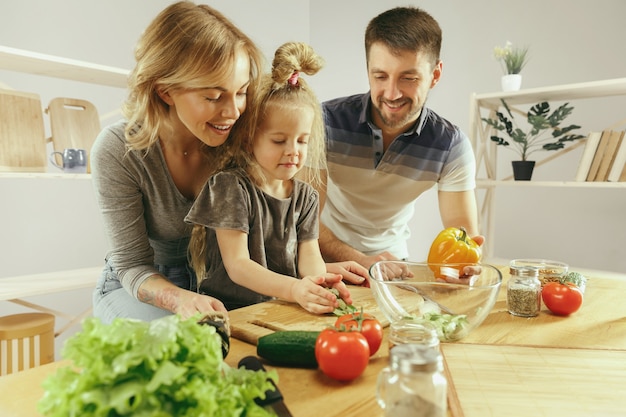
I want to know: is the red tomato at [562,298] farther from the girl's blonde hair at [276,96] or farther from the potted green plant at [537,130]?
the potted green plant at [537,130]

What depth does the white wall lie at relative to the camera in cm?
313

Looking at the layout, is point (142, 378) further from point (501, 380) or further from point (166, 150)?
Answer: point (166, 150)

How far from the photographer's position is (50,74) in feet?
8.94

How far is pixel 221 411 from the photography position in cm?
58

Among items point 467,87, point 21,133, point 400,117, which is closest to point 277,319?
point 400,117

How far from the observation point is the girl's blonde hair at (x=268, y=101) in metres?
1.55

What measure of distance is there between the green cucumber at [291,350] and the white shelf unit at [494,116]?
102 inches

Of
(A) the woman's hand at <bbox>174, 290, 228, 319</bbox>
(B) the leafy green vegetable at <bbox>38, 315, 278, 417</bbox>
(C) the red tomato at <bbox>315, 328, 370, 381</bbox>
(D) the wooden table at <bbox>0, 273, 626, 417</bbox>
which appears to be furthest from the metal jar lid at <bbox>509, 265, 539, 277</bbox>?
(B) the leafy green vegetable at <bbox>38, 315, 278, 417</bbox>

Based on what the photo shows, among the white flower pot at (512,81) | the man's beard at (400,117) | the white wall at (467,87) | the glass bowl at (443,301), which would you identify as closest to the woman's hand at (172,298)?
the glass bowl at (443,301)

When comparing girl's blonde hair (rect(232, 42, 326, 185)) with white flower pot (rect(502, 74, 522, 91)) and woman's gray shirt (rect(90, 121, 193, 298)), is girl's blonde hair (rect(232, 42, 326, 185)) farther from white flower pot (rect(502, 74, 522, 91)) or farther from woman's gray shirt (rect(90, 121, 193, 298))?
white flower pot (rect(502, 74, 522, 91))

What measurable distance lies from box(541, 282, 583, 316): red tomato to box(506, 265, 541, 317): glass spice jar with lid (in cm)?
3

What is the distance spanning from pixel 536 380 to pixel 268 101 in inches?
41.3

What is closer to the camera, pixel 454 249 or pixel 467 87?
pixel 454 249

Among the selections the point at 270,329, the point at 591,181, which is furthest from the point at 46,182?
the point at 591,181
